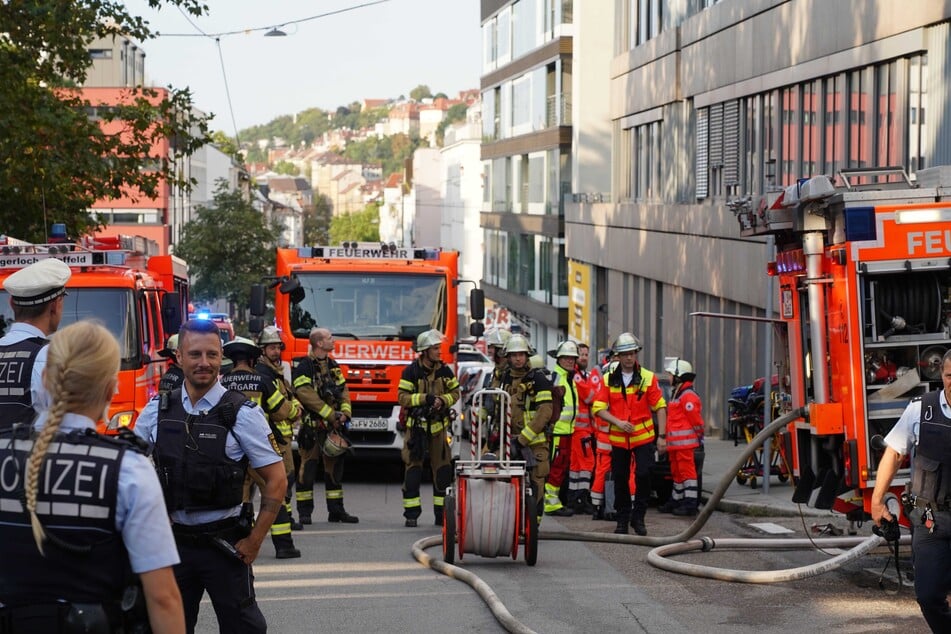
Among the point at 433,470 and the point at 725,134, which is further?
the point at 725,134

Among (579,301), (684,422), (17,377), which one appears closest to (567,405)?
(684,422)

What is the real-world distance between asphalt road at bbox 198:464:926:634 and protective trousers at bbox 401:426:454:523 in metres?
0.79

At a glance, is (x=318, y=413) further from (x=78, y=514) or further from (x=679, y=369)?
(x=78, y=514)

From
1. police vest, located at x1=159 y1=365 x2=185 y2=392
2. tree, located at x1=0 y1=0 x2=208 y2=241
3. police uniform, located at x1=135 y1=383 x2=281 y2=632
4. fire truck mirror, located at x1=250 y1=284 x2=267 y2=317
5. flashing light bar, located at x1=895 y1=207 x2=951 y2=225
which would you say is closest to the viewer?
police uniform, located at x1=135 y1=383 x2=281 y2=632

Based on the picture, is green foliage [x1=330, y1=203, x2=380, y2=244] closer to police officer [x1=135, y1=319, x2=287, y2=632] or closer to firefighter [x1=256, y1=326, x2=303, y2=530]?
firefighter [x1=256, y1=326, x2=303, y2=530]

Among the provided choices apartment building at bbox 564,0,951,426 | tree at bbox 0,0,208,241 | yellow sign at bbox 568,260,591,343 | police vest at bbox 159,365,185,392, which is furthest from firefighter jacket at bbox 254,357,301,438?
yellow sign at bbox 568,260,591,343

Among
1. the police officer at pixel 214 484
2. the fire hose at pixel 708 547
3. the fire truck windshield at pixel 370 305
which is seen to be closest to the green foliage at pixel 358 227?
the fire truck windshield at pixel 370 305

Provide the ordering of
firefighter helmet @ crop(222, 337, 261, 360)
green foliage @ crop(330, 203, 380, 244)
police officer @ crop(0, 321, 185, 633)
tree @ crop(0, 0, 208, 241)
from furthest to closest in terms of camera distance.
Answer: green foliage @ crop(330, 203, 380, 244)
tree @ crop(0, 0, 208, 241)
firefighter helmet @ crop(222, 337, 261, 360)
police officer @ crop(0, 321, 185, 633)

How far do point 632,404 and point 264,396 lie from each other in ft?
11.2

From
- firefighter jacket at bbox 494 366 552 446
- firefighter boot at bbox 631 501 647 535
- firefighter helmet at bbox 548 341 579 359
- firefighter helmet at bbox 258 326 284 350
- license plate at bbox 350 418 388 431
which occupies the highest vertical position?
firefighter helmet at bbox 258 326 284 350

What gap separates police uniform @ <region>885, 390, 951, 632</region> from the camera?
6945 millimetres

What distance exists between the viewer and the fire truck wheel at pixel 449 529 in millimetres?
11133

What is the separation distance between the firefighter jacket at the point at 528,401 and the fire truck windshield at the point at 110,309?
3.88 meters

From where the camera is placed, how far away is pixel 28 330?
6.74m
